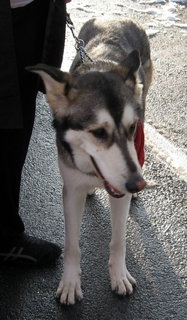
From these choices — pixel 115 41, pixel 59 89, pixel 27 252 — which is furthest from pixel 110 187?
pixel 115 41

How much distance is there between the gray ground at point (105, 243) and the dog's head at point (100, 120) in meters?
→ 0.81

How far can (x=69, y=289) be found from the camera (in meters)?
3.17

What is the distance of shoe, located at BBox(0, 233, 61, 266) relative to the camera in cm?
340

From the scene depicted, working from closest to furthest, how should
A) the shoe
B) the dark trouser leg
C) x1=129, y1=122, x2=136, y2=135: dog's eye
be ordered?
1. x1=129, y1=122, x2=136, y2=135: dog's eye
2. the dark trouser leg
3. the shoe

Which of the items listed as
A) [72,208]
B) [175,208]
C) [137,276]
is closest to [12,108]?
[72,208]

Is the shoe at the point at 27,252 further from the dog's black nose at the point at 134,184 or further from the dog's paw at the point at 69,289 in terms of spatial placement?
the dog's black nose at the point at 134,184

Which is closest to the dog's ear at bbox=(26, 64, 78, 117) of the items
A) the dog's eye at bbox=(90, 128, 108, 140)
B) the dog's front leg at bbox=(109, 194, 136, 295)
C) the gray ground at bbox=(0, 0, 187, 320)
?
the dog's eye at bbox=(90, 128, 108, 140)

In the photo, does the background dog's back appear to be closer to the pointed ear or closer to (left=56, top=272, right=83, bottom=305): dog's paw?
the pointed ear

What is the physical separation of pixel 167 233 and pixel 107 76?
139 cm

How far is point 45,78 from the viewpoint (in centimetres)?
272

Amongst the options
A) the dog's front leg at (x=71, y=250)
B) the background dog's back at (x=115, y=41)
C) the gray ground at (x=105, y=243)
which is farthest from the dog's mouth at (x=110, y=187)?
the background dog's back at (x=115, y=41)

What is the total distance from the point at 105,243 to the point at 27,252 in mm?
564

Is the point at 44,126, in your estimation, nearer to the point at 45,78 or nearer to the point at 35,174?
the point at 35,174

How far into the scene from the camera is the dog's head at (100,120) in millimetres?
2652
